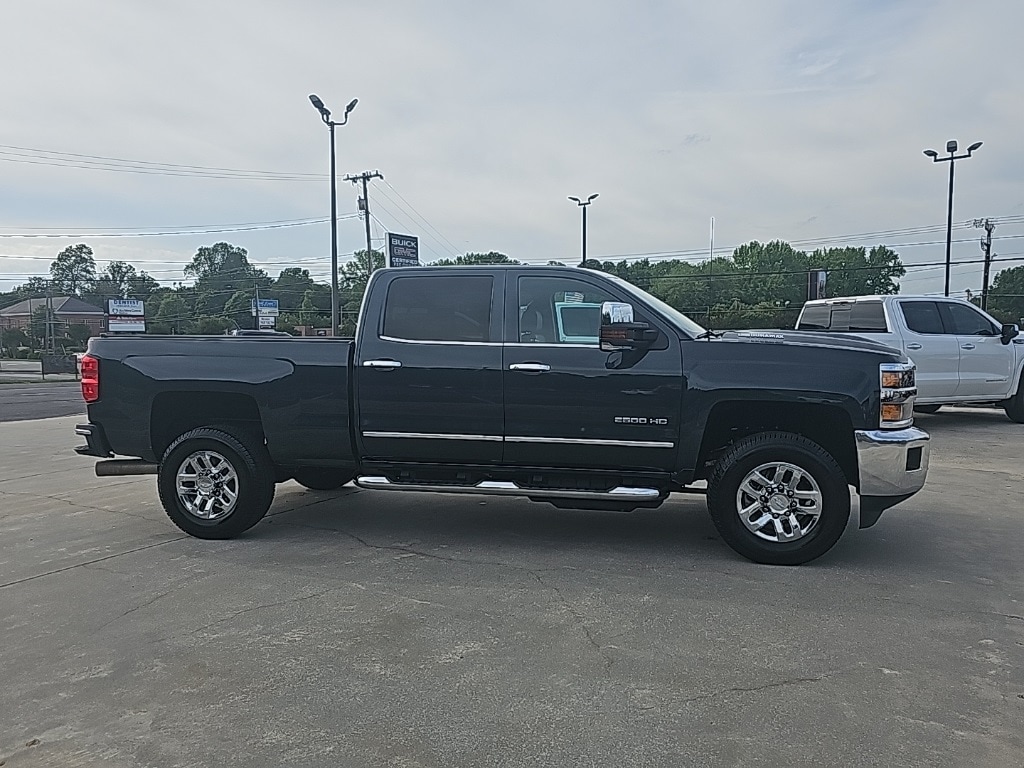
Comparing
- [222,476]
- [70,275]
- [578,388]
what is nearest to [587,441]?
[578,388]

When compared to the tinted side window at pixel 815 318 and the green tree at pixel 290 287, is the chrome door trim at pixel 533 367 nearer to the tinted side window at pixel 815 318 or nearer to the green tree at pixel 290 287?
the tinted side window at pixel 815 318

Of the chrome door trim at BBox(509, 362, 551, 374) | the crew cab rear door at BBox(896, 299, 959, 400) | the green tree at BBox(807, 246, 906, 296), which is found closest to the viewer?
the chrome door trim at BBox(509, 362, 551, 374)

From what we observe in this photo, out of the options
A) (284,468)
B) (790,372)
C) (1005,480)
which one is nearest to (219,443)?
(284,468)

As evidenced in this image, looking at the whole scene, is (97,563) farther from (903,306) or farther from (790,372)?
(903,306)

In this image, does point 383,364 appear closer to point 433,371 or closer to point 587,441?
point 433,371

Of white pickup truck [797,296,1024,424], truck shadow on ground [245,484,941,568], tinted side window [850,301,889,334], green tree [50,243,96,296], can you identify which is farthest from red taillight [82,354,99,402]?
green tree [50,243,96,296]

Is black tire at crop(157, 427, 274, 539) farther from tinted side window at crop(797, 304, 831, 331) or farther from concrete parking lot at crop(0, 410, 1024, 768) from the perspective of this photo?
tinted side window at crop(797, 304, 831, 331)

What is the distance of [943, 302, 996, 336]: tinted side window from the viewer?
11.6 m

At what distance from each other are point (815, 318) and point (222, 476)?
394 inches

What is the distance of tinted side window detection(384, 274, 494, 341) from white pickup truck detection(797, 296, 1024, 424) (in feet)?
24.6

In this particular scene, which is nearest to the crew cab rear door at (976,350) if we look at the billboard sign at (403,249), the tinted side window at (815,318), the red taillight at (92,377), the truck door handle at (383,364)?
the tinted side window at (815,318)

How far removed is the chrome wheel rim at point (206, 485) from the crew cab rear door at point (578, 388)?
214cm

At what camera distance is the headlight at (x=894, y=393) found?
5105mm

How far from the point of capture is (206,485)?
605cm
